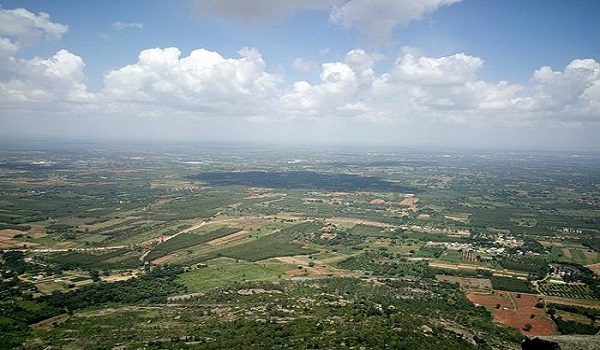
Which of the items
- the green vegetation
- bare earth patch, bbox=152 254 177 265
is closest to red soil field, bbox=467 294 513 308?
the green vegetation

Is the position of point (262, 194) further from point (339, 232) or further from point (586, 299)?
point (586, 299)

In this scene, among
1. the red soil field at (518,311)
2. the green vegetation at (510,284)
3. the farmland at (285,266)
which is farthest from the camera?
the green vegetation at (510,284)

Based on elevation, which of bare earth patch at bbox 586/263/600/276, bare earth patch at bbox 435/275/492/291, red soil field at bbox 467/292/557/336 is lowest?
bare earth patch at bbox 586/263/600/276

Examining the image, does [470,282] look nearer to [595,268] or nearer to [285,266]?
[595,268]

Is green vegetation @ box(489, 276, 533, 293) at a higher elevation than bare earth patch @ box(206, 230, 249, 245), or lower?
lower

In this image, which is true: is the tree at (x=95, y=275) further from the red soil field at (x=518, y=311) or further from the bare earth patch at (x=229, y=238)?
the red soil field at (x=518, y=311)

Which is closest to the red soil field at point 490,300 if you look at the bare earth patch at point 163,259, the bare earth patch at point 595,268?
the bare earth patch at point 595,268

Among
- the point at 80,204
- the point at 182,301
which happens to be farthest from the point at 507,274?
the point at 80,204

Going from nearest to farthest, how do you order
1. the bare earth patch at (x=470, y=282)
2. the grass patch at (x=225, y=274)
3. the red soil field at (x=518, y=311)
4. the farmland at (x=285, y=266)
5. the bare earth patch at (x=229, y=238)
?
the farmland at (x=285, y=266)
the red soil field at (x=518, y=311)
the grass patch at (x=225, y=274)
the bare earth patch at (x=470, y=282)
the bare earth patch at (x=229, y=238)

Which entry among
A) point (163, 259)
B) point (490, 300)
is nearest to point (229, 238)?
point (163, 259)

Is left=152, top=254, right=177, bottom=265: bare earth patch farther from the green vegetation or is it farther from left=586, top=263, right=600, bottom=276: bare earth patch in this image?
left=586, top=263, right=600, bottom=276: bare earth patch

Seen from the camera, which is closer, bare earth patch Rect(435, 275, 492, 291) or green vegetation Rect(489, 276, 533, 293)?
green vegetation Rect(489, 276, 533, 293)

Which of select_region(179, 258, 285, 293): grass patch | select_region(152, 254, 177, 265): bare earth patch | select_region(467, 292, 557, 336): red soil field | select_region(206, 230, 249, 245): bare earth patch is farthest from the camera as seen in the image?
select_region(206, 230, 249, 245): bare earth patch
